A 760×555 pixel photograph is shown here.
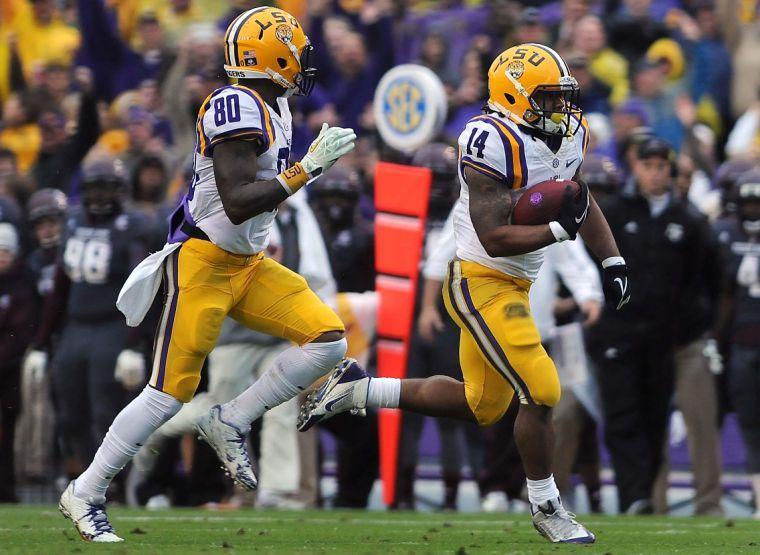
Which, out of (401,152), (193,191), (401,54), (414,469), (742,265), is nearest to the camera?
(193,191)

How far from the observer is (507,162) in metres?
6.07

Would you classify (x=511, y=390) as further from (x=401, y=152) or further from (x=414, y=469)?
(x=401, y=152)

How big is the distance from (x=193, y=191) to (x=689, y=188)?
450cm

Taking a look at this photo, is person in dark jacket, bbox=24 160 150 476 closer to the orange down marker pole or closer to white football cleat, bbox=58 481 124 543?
the orange down marker pole

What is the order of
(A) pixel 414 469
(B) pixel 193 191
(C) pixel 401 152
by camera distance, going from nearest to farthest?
1. (B) pixel 193 191
2. (A) pixel 414 469
3. (C) pixel 401 152

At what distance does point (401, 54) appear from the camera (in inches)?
461

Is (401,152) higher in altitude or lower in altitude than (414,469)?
higher

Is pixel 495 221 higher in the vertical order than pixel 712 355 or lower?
higher

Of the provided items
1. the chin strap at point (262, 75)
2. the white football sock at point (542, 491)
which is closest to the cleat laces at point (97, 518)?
the white football sock at point (542, 491)

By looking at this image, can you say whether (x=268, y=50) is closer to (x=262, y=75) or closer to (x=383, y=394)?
(x=262, y=75)

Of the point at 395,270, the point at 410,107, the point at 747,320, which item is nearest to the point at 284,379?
the point at 395,270

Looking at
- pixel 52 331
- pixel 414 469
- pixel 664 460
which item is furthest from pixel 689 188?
pixel 52 331

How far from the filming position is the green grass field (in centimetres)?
604

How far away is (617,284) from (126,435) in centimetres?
187
